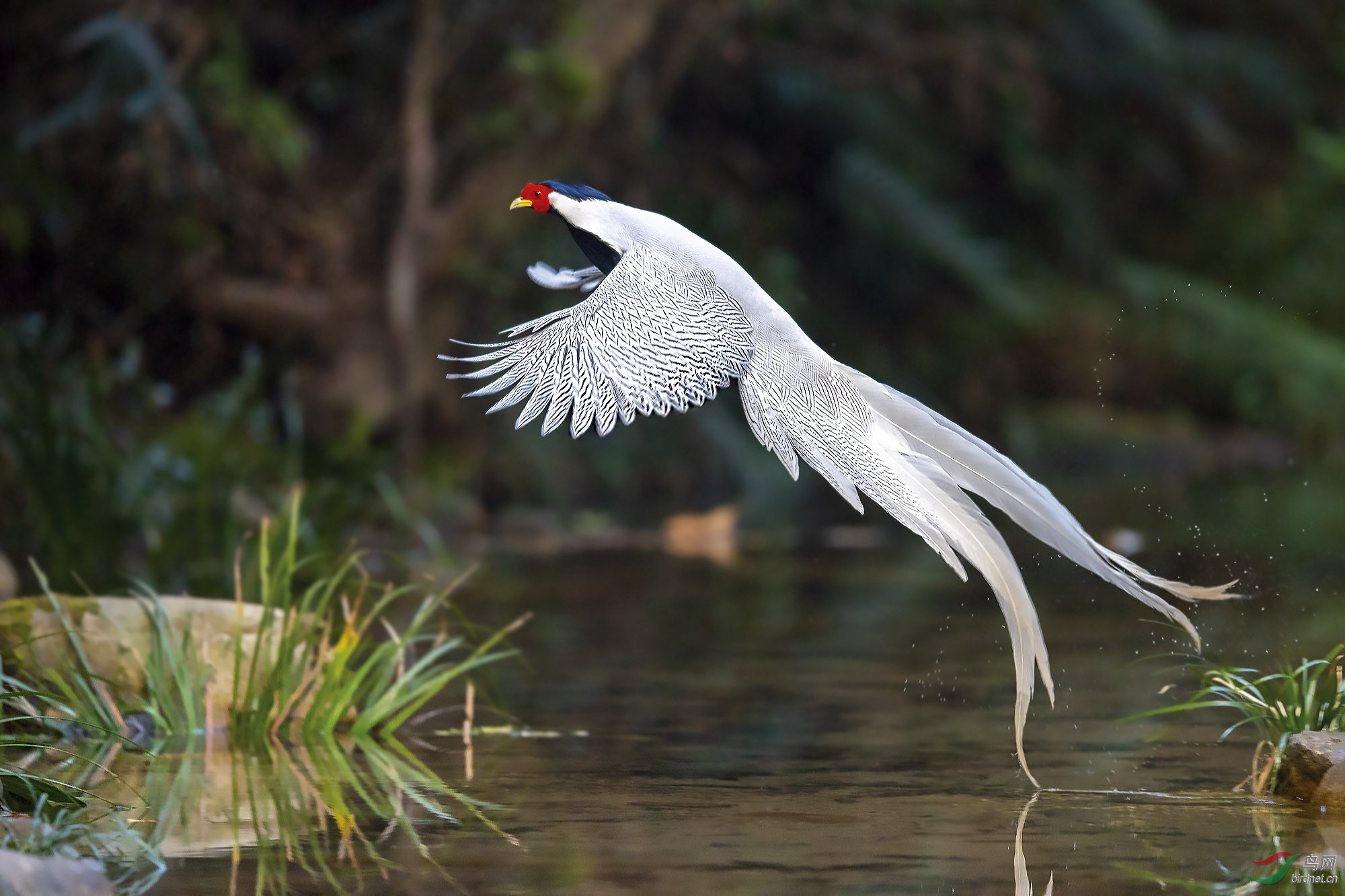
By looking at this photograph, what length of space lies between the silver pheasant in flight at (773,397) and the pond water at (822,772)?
1.33 ft

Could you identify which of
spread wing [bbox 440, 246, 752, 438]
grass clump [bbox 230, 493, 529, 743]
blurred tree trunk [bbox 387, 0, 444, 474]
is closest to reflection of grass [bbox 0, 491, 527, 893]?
grass clump [bbox 230, 493, 529, 743]

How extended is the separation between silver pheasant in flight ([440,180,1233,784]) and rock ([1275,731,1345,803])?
0.40 m

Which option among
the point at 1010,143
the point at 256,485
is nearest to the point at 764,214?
the point at 1010,143

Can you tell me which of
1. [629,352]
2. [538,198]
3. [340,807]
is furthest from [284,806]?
[538,198]

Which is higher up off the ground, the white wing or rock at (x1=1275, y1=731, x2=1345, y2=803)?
the white wing

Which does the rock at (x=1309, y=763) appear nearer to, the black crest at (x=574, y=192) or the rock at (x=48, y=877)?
the black crest at (x=574, y=192)

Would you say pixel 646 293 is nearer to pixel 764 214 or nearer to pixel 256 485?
pixel 256 485

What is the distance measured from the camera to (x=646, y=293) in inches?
172

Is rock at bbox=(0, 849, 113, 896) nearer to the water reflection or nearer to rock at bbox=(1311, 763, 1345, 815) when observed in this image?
the water reflection

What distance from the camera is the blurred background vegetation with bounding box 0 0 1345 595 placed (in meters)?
10.1

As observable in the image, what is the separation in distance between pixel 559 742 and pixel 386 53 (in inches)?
323

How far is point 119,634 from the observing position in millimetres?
5414

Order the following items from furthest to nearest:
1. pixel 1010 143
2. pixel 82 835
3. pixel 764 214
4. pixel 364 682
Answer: pixel 1010 143 < pixel 764 214 < pixel 364 682 < pixel 82 835

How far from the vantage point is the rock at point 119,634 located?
17.4 feet
